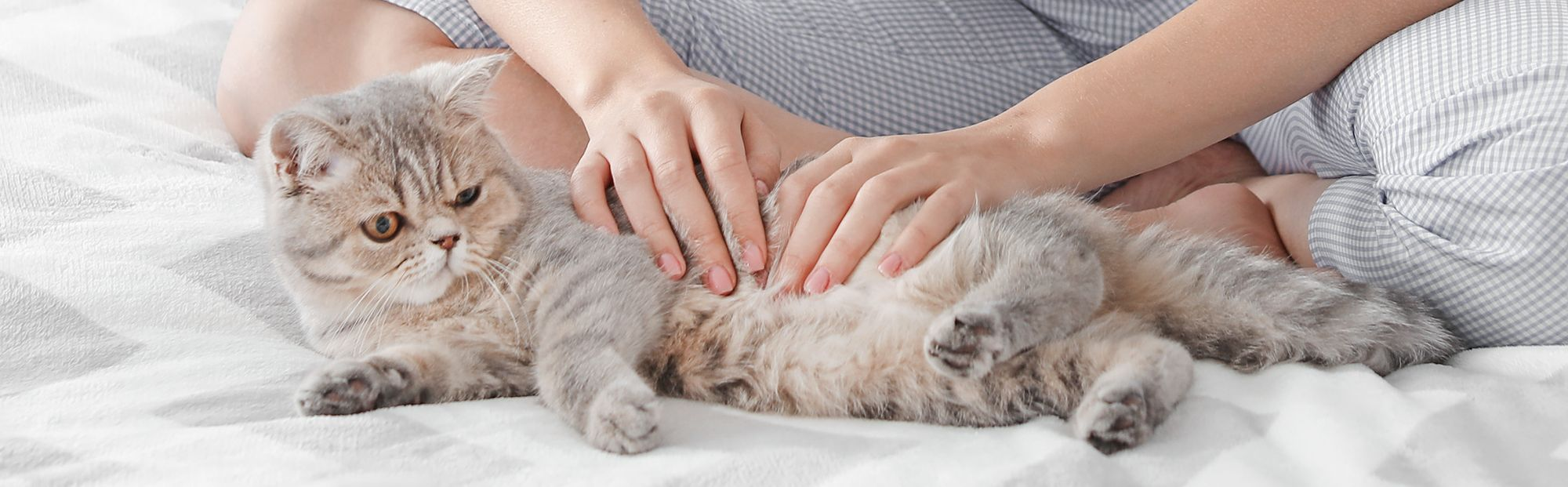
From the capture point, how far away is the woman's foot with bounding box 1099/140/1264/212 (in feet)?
6.35

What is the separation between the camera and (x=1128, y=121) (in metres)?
1.50

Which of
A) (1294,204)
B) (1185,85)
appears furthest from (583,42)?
(1294,204)

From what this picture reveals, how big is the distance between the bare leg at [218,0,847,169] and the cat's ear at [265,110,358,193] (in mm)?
483

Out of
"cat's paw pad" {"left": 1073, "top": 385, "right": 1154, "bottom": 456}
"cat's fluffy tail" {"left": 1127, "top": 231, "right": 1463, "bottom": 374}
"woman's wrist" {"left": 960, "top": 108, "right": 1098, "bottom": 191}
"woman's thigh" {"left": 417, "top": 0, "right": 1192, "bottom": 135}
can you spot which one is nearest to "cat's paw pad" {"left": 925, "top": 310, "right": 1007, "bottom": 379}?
"cat's paw pad" {"left": 1073, "top": 385, "right": 1154, "bottom": 456}

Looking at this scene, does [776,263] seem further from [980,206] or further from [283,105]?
[283,105]

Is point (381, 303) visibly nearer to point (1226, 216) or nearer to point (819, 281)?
point (819, 281)

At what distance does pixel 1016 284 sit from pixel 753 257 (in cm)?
32

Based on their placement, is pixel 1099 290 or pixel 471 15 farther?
pixel 471 15

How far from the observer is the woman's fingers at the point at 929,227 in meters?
1.28

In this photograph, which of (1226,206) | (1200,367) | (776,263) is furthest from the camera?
(1226,206)

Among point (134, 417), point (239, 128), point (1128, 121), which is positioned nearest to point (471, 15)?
point (239, 128)

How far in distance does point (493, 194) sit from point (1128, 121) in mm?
842

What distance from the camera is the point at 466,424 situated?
1075 mm

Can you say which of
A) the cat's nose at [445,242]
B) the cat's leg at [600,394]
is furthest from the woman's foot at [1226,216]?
the cat's nose at [445,242]
